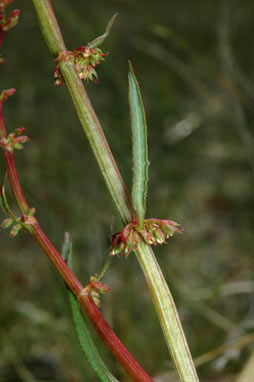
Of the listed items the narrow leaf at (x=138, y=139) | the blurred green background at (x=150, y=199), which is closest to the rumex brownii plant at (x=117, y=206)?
the narrow leaf at (x=138, y=139)

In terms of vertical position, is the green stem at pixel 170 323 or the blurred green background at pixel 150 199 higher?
the blurred green background at pixel 150 199

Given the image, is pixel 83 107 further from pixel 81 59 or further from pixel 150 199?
pixel 150 199

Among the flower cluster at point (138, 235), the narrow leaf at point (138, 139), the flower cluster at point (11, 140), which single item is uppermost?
the flower cluster at point (11, 140)

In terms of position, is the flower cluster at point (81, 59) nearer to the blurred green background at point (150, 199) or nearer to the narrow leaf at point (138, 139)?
the narrow leaf at point (138, 139)

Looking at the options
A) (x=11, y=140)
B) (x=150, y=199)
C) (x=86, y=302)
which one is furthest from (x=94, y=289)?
(x=150, y=199)

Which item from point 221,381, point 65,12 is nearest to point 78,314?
point 65,12

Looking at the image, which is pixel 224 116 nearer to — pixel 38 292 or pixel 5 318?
pixel 38 292

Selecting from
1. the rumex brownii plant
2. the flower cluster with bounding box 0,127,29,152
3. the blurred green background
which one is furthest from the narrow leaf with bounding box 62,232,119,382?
the blurred green background
